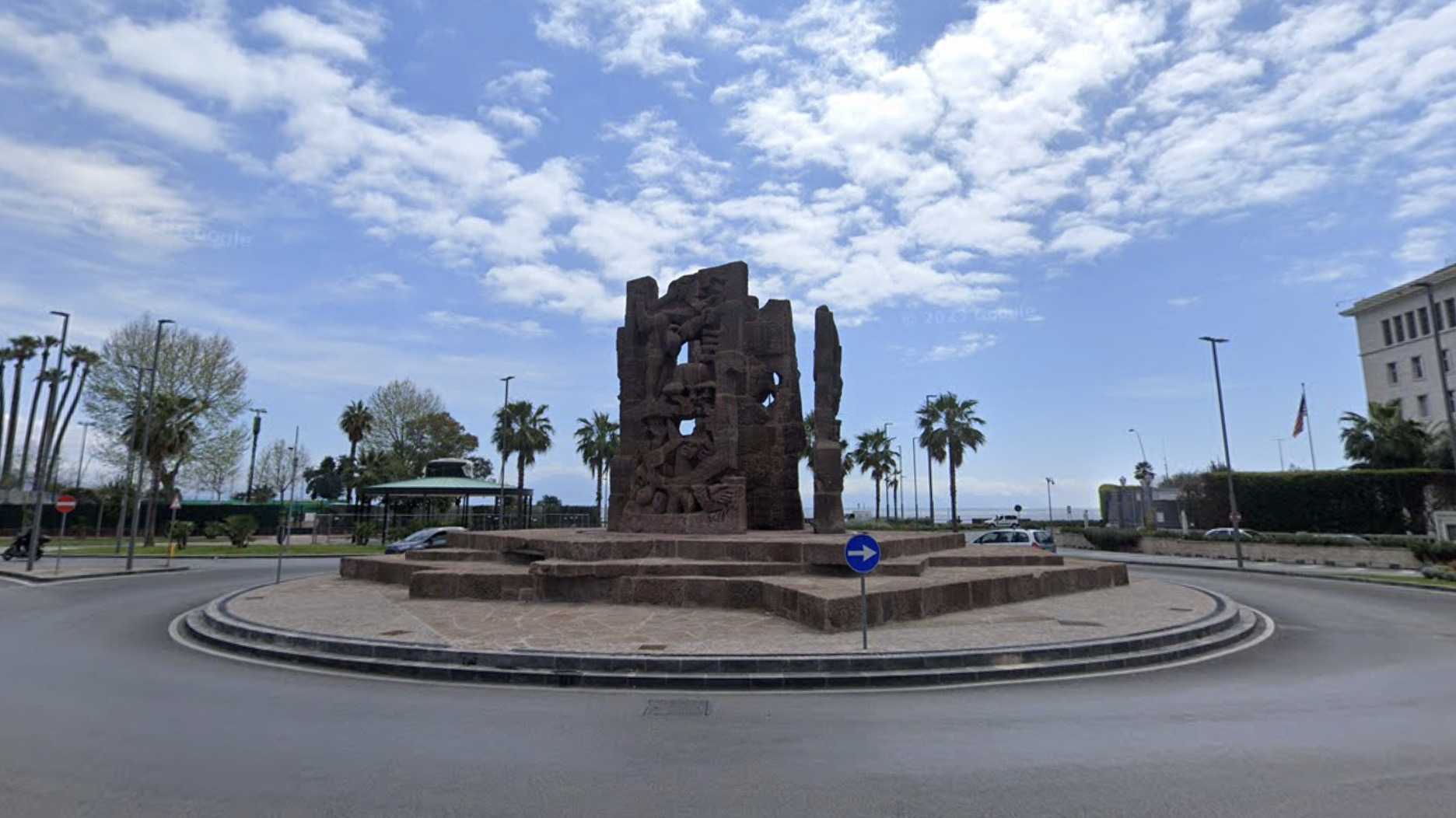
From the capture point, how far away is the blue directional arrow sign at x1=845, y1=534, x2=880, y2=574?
933 centimetres

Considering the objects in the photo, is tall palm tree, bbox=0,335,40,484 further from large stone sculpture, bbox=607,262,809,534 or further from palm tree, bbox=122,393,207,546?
large stone sculpture, bbox=607,262,809,534

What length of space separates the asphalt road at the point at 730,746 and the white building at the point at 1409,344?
189 ft

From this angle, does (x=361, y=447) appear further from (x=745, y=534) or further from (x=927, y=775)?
(x=927, y=775)

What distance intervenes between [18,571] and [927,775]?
30365mm

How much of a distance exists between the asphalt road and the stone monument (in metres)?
10.5

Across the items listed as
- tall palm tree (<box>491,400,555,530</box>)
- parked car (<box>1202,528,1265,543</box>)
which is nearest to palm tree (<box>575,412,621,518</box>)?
tall palm tree (<box>491,400,555,530</box>)

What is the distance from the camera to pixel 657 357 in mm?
20172

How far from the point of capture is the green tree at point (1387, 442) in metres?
40.2

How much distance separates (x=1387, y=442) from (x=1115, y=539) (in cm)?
1791

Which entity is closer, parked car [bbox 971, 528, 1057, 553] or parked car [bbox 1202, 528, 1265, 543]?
parked car [bbox 971, 528, 1057, 553]

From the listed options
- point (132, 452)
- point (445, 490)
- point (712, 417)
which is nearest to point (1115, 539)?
point (712, 417)

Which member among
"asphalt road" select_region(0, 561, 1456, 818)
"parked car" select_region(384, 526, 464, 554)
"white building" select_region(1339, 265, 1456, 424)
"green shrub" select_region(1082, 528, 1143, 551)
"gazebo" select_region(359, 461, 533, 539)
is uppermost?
"white building" select_region(1339, 265, 1456, 424)

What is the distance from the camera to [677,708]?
293 inches

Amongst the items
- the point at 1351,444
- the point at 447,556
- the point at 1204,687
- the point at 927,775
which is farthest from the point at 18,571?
the point at 1351,444
